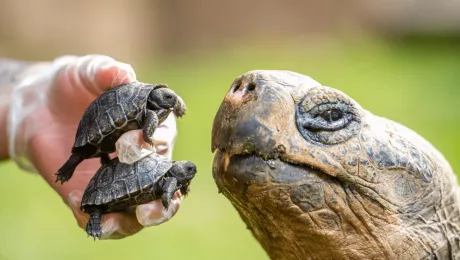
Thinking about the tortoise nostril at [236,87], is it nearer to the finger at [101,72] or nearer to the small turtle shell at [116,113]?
the small turtle shell at [116,113]

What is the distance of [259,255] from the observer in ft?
17.5

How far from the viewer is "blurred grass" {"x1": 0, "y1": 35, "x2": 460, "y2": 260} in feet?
18.4

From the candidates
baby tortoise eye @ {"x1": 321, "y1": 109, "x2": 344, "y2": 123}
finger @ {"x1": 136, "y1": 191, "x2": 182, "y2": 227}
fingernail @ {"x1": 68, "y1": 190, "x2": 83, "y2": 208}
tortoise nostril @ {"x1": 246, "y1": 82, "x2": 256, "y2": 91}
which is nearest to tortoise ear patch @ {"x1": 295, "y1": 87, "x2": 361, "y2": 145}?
baby tortoise eye @ {"x1": 321, "y1": 109, "x2": 344, "y2": 123}

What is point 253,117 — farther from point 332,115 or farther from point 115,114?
point 115,114

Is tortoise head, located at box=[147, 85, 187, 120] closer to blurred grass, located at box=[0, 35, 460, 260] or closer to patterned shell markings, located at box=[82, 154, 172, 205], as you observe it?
patterned shell markings, located at box=[82, 154, 172, 205]

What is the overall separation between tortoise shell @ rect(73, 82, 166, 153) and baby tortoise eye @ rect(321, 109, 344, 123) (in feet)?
1.53

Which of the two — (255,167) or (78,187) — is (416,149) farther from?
(78,187)

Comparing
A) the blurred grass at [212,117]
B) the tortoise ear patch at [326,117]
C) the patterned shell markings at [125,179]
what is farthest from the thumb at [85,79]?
the blurred grass at [212,117]

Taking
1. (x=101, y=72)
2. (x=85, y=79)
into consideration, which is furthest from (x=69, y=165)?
(x=85, y=79)

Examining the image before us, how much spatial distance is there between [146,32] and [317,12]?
336 cm

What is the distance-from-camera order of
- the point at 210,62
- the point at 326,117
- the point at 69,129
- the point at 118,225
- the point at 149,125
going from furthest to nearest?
the point at 210,62 → the point at 69,129 → the point at 118,225 → the point at 149,125 → the point at 326,117

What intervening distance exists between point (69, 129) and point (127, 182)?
2.84ft

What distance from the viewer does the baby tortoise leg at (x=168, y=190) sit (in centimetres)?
225

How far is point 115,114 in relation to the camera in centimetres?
228
